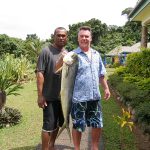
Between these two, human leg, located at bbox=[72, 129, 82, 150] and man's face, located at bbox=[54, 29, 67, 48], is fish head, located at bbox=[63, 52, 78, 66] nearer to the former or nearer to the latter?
man's face, located at bbox=[54, 29, 67, 48]

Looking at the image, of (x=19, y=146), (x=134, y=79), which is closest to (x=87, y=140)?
(x=19, y=146)

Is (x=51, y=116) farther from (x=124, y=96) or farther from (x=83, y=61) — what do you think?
(x=124, y=96)

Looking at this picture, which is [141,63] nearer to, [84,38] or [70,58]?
[84,38]

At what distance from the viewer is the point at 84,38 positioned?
537 centimetres

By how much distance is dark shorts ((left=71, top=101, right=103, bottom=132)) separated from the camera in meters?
5.38

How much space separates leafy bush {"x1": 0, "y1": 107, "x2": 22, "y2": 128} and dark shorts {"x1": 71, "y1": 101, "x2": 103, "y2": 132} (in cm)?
333

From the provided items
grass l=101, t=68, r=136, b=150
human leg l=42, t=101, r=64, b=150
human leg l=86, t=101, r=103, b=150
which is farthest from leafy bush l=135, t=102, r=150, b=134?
human leg l=42, t=101, r=64, b=150

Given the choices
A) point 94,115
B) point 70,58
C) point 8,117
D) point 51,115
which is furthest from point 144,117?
point 8,117

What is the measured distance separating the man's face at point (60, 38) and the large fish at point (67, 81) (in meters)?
0.39

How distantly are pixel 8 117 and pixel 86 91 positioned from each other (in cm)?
359

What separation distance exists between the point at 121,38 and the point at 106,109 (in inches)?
2466

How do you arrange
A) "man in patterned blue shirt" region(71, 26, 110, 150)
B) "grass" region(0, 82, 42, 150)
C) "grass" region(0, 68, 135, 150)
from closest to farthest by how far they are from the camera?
1. "man in patterned blue shirt" region(71, 26, 110, 150)
2. "grass" region(0, 68, 135, 150)
3. "grass" region(0, 82, 42, 150)

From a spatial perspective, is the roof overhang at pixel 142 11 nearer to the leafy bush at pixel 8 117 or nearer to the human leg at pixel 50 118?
the leafy bush at pixel 8 117

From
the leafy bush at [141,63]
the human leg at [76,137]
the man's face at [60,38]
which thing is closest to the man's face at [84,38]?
the man's face at [60,38]
